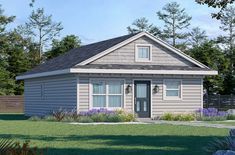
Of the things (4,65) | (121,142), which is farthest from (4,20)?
(121,142)

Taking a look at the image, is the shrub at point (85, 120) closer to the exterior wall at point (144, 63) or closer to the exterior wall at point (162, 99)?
the exterior wall at point (162, 99)

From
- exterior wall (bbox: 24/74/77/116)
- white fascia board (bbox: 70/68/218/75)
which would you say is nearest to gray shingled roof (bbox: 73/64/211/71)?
white fascia board (bbox: 70/68/218/75)

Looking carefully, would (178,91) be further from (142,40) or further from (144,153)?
(144,153)

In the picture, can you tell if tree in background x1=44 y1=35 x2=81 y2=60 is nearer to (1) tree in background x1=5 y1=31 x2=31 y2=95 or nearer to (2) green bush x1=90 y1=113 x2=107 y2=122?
(1) tree in background x1=5 y1=31 x2=31 y2=95

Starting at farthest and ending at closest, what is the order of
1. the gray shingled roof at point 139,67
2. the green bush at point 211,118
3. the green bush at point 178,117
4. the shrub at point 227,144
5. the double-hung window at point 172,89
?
1. the double-hung window at point 172,89
2. the green bush at point 211,118
3. the green bush at point 178,117
4. the gray shingled roof at point 139,67
5. the shrub at point 227,144

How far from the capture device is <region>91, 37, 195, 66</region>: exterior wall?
3161 cm

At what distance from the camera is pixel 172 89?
32.7 m

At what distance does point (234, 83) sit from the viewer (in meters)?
50.5

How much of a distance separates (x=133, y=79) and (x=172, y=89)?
2.58 meters

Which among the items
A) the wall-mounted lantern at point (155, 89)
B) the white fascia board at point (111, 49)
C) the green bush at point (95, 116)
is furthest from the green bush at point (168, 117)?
the white fascia board at point (111, 49)

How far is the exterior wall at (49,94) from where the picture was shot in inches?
1230

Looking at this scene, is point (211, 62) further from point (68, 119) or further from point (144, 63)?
point (68, 119)

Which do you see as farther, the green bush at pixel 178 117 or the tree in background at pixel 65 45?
the tree in background at pixel 65 45

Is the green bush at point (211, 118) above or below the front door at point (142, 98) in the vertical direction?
below
